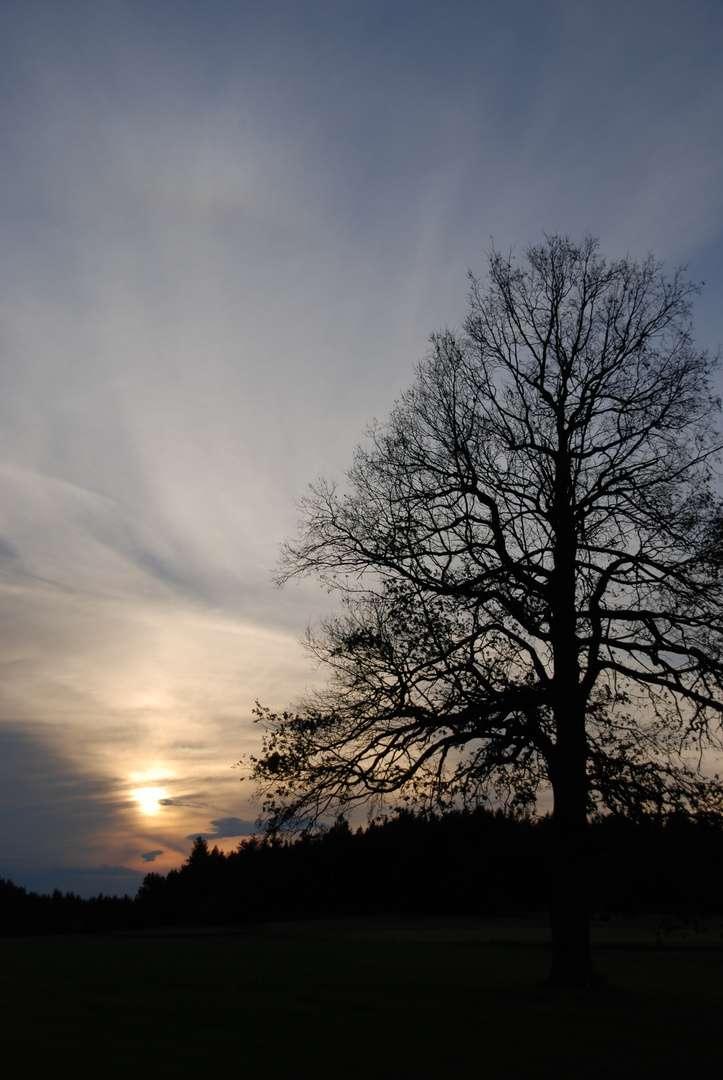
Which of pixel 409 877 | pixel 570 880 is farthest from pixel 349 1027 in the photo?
pixel 409 877

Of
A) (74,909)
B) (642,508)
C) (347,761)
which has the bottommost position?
(74,909)

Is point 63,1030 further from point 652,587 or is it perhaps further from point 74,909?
point 74,909

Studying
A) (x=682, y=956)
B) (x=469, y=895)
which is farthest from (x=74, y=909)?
(x=682, y=956)

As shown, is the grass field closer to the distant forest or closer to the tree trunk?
the tree trunk

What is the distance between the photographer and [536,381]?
1839cm

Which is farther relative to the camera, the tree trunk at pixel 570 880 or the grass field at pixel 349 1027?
the tree trunk at pixel 570 880

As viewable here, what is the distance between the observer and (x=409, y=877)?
84062 mm

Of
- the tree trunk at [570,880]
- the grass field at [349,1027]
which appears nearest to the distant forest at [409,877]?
the tree trunk at [570,880]

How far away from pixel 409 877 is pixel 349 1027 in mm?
77659

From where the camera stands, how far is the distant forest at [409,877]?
13.2 metres

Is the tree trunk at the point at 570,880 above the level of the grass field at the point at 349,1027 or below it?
above

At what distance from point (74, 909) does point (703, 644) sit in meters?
141

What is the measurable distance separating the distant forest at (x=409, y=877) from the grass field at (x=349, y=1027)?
2161 millimetres

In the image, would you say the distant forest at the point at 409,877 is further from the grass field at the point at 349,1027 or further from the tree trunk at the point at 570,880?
the grass field at the point at 349,1027
